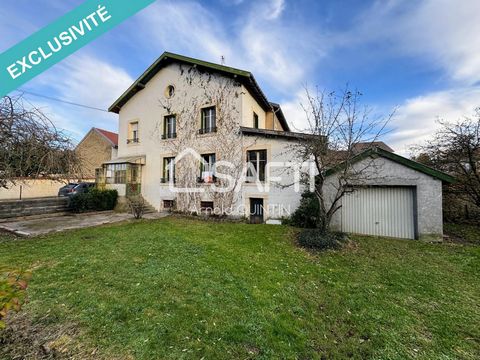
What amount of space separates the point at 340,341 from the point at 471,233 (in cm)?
974

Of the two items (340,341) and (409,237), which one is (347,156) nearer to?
(409,237)

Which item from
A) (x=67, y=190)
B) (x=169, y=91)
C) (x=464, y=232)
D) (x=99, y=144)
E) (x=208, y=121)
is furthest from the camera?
(x=99, y=144)

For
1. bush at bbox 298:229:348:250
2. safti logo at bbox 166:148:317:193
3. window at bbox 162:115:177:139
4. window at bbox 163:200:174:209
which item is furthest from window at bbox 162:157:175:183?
bush at bbox 298:229:348:250

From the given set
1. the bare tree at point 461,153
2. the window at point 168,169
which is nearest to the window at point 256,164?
the window at point 168,169

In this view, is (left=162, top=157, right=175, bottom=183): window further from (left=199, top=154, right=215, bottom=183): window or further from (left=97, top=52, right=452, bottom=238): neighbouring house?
(left=199, top=154, right=215, bottom=183): window

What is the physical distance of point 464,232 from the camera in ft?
28.9

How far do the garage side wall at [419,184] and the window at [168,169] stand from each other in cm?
1062

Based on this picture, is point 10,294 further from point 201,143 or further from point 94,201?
point 94,201

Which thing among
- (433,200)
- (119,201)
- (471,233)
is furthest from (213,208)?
(471,233)

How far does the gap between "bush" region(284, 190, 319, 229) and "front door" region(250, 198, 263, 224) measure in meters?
1.93

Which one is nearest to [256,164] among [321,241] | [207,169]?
[207,169]

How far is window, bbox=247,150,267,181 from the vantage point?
11453 millimetres

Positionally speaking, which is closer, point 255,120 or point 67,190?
point 255,120

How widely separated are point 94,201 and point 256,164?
10.6 meters
